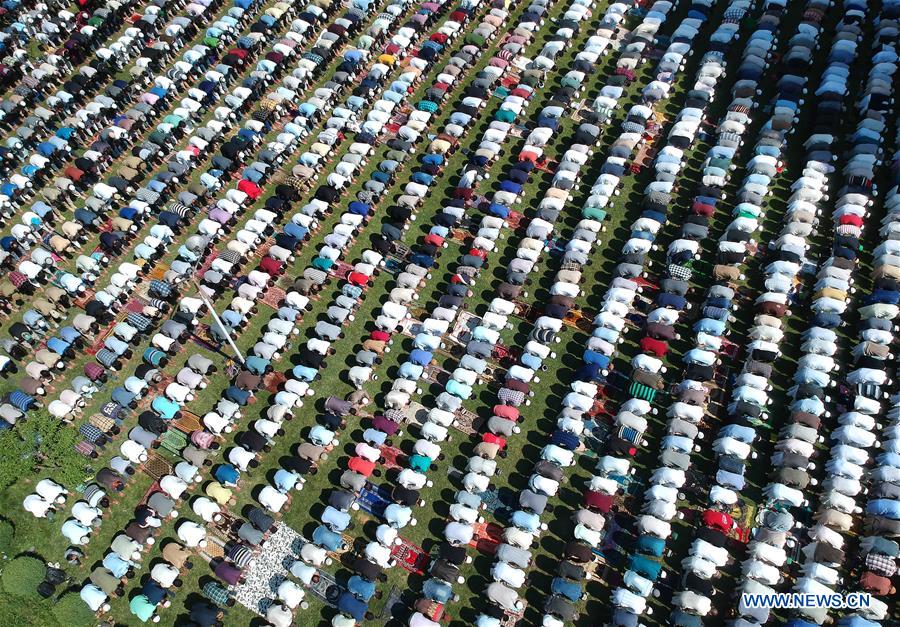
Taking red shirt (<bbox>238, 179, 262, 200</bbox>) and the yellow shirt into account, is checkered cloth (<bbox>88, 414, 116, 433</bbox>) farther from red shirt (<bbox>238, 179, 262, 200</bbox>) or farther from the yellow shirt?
red shirt (<bbox>238, 179, 262, 200</bbox>)

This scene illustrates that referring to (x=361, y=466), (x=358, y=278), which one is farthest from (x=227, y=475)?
(x=358, y=278)

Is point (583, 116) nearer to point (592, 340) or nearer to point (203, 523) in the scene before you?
point (592, 340)

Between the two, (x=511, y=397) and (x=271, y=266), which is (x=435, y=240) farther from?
(x=511, y=397)

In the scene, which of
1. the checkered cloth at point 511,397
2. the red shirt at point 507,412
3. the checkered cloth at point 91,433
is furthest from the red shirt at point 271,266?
the red shirt at point 507,412

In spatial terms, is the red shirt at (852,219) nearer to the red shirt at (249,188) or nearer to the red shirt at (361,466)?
the red shirt at (361,466)

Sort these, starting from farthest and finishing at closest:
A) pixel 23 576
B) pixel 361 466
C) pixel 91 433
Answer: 1. pixel 91 433
2. pixel 361 466
3. pixel 23 576

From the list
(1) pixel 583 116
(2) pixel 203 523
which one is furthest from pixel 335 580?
(1) pixel 583 116

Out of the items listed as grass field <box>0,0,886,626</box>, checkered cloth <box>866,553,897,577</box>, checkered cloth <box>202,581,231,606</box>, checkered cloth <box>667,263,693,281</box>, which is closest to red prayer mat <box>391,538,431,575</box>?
grass field <box>0,0,886,626</box>
